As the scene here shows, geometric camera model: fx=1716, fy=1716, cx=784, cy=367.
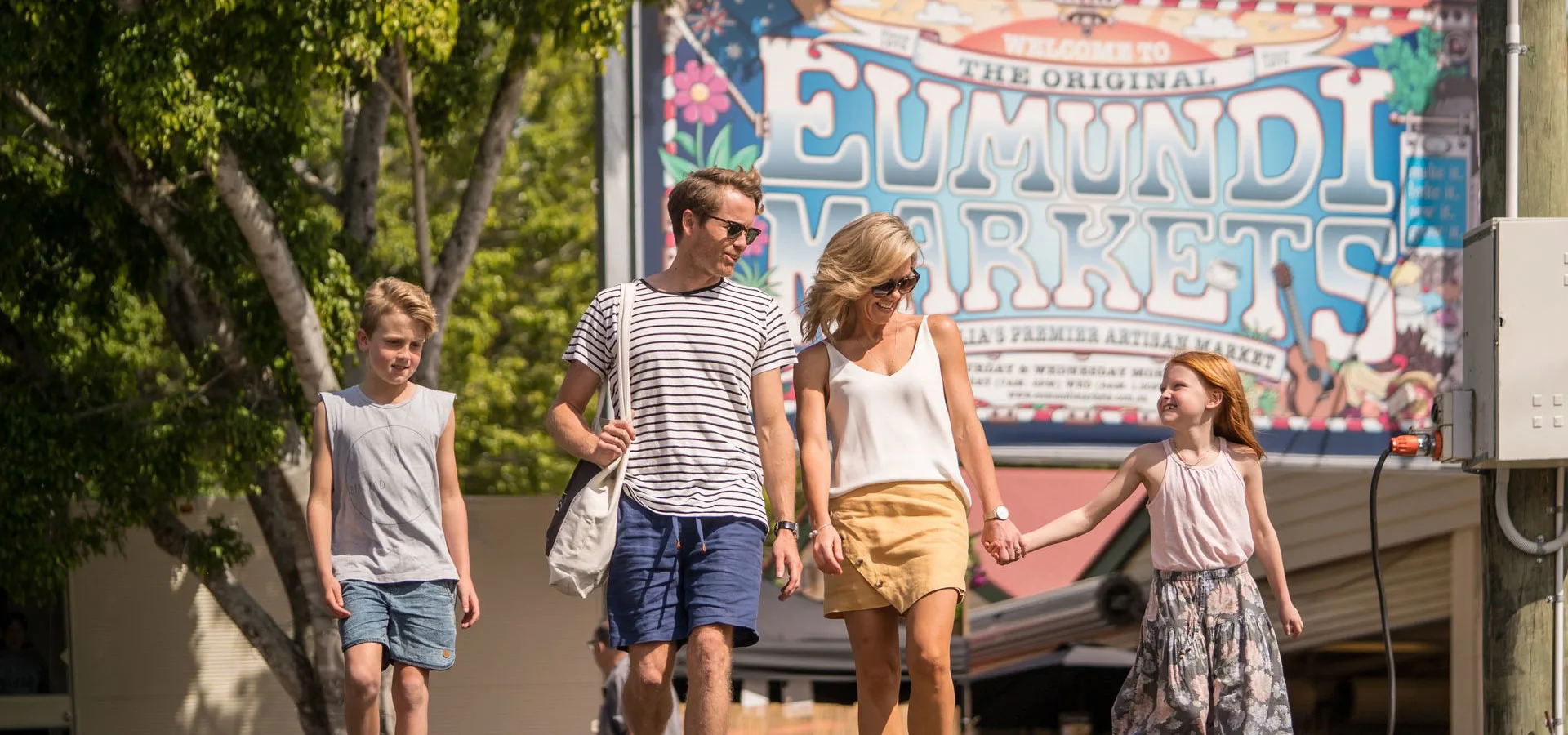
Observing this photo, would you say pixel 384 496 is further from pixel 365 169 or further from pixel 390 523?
pixel 365 169

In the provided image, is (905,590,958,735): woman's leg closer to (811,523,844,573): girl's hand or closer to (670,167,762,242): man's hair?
(811,523,844,573): girl's hand

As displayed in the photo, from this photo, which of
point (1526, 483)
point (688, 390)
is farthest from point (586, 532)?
point (1526, 483)

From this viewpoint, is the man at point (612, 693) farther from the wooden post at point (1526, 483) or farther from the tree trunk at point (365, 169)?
the tree trunk at point (365, 169)

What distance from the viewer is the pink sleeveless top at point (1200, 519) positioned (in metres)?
5.30

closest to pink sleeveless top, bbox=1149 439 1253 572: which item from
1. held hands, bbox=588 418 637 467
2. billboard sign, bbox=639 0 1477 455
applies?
held hands, bbox=588 418 637 467

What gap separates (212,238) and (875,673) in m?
6.45

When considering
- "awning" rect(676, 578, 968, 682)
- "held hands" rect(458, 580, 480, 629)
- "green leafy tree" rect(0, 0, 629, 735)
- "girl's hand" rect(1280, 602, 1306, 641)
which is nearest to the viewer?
"held hands" rect(458, 580, 480, 629)

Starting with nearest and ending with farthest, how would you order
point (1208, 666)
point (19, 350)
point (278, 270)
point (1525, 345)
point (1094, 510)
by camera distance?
1. point (1208, 666)
2. point (1094, 510)
3. point (1525, 345)
4. point (278, 270)
5. point (19, 350)

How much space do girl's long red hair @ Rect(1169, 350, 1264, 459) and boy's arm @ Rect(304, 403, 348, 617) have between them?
8.65 ft

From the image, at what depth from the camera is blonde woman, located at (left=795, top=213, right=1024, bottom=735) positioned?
15.9 ft

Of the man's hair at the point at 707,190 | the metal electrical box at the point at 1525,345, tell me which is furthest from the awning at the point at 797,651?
the man's hair at the point at 707,190

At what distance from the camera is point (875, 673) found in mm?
4914

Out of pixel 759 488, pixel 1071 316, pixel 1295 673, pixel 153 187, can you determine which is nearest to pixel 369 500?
pixel 759 488

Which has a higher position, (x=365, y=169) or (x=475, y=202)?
(x=365, y=169)
